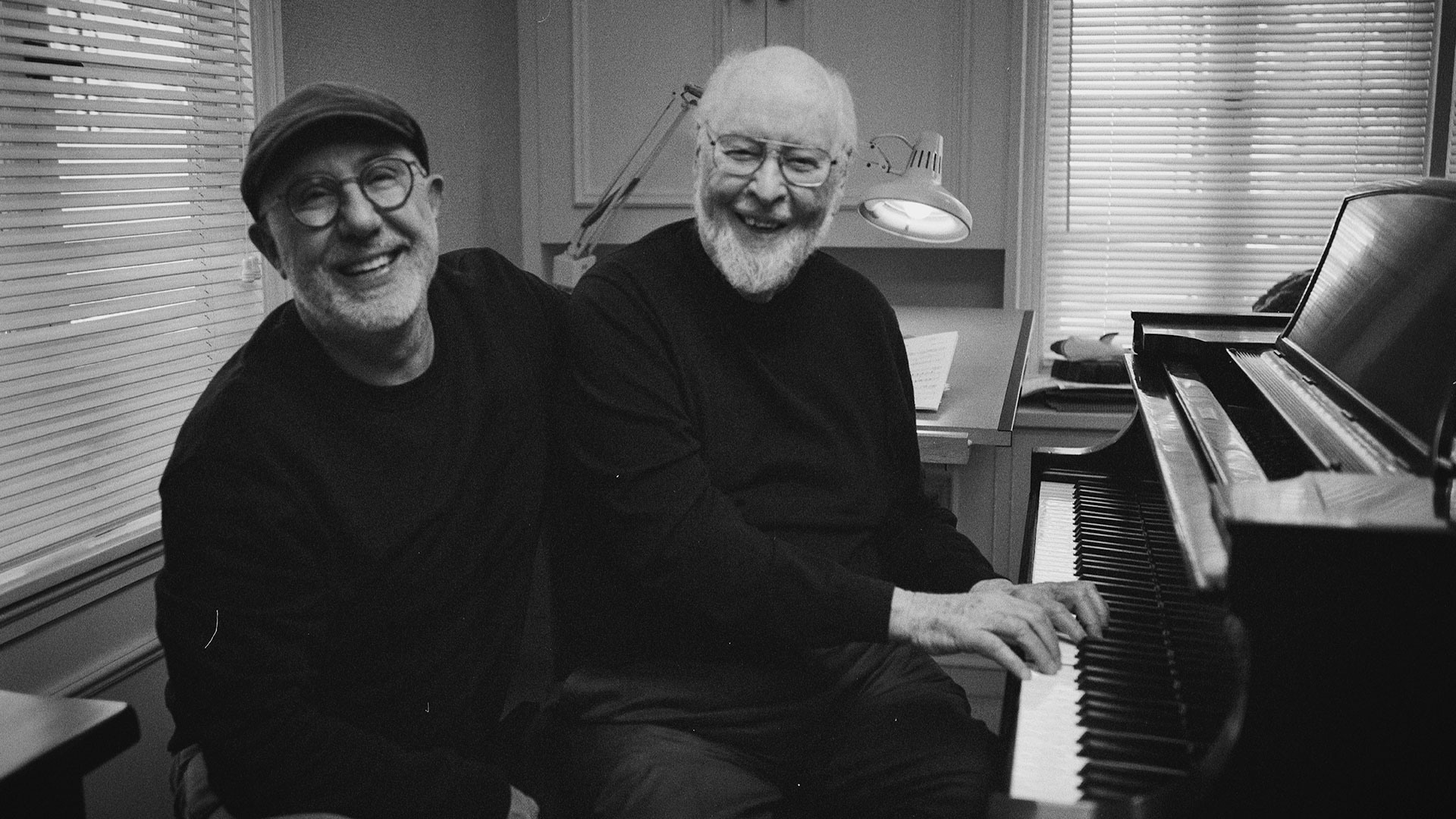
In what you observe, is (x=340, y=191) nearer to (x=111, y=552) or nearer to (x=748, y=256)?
(x=748, y=256)

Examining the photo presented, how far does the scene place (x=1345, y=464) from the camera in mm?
1017

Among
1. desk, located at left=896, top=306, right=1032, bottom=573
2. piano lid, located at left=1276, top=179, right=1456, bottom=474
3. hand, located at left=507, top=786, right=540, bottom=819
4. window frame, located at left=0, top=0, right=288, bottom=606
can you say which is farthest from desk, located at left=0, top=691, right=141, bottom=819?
desk, located at left=896, top=306, right=1032, bottom=573

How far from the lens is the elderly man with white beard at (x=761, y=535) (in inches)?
55.3

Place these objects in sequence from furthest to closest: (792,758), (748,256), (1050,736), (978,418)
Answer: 1. (978,418)
2. (748,256)
3. (792,758)
4. (1050,736)

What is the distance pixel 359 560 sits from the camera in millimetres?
1302

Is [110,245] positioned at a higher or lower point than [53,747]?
higher

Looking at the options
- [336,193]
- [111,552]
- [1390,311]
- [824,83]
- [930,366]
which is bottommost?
[111,552]

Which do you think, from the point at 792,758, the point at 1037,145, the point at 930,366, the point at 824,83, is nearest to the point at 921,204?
the point at 930,366

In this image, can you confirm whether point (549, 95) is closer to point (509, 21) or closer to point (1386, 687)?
point (509, 21)

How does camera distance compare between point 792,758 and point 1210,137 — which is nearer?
point 792,758

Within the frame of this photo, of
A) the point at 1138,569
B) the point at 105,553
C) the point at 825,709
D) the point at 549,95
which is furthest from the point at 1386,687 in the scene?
the point at 549,95

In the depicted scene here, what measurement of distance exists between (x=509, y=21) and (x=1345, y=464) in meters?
2.85

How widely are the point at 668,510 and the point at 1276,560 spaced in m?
0.79

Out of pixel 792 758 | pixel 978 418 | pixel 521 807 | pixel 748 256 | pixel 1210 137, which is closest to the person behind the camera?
pixel 521 807
